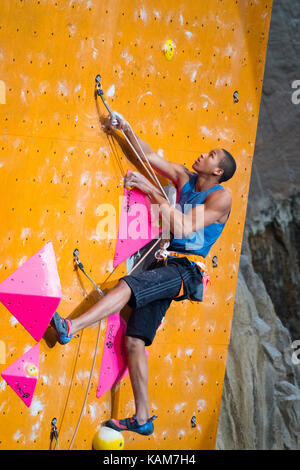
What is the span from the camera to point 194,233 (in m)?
2.93

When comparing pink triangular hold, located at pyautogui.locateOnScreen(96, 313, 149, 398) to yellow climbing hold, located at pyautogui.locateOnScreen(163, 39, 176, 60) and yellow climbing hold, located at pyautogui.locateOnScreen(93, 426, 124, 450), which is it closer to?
yellow climbing hold, located at pyautogui.locateOnScreen(93, 426, 124, 450)

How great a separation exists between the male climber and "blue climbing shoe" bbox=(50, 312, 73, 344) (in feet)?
0.24

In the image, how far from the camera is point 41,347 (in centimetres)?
270

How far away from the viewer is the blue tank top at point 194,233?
2.93 m

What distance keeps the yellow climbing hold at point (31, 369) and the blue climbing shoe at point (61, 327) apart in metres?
0.19

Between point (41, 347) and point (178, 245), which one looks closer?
point (41, 347)
